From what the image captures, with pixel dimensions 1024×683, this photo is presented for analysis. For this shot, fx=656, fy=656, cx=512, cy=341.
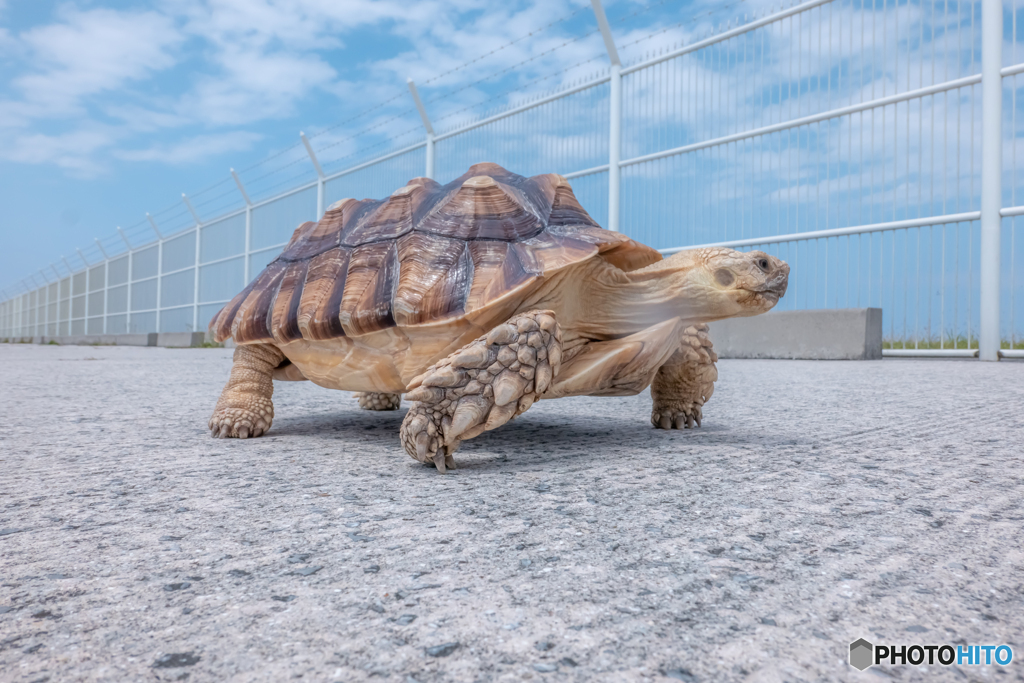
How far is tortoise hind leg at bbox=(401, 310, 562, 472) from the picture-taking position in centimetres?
177

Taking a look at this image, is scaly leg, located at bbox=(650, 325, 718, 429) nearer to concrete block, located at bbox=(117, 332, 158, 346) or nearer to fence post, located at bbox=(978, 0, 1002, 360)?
fence post, located at bbox=(978, 0, 1002, 360)

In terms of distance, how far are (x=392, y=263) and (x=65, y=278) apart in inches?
1404

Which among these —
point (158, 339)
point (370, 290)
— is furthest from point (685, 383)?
point (158, 339)

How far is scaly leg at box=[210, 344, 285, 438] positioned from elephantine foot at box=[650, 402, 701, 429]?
1573mm

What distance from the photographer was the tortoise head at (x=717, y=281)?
2094 millimetres

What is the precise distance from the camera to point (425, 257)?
218 cm

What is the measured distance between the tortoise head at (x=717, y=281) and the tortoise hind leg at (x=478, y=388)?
57 centimetres

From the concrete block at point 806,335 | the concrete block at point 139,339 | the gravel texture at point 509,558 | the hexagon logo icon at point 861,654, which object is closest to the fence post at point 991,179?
the concrete block at point 806,335

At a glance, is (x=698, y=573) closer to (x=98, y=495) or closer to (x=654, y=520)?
(x=654, y=520)

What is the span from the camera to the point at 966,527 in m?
1.25

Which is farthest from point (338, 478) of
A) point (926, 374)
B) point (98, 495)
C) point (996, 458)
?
point (926, 374)

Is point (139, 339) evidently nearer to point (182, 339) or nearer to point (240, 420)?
point (182, 339)

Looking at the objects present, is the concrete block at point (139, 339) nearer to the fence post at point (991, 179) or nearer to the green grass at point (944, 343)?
the green grass at point (944, 343)

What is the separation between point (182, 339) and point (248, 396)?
678 inches
